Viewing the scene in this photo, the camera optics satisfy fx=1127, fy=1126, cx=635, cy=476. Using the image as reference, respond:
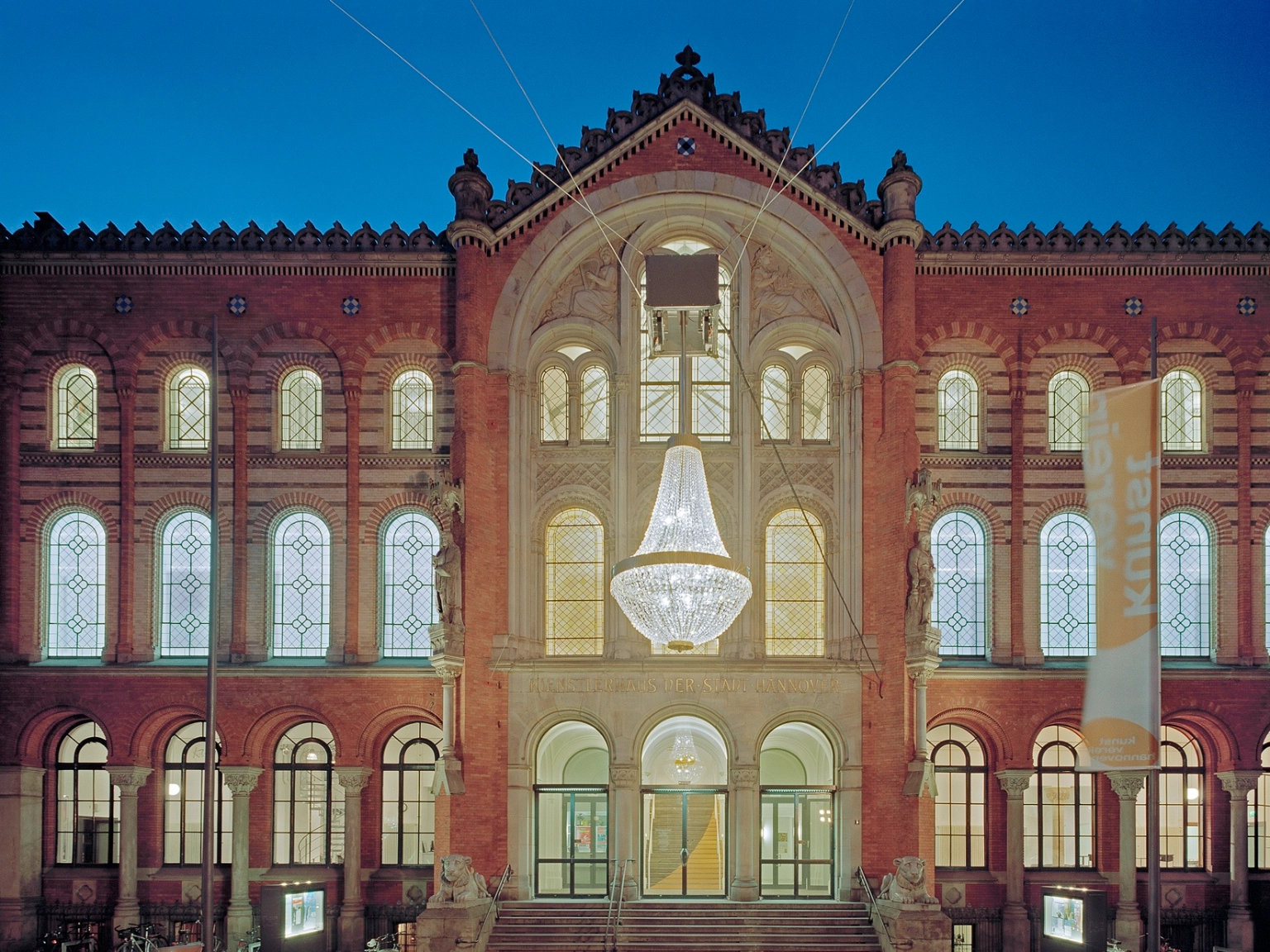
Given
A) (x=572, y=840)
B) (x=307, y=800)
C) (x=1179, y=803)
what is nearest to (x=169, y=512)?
(x=307, y=800)

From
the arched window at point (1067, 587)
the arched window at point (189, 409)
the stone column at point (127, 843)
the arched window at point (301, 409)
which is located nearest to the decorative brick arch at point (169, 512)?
the arched window at point (189, 409)

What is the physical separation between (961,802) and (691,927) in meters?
6.98

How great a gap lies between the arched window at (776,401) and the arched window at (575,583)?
14.9ft

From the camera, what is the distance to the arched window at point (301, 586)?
25766 millimetres

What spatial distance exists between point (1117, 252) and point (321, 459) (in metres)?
18.9

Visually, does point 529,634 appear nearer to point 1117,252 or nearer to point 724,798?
point 724,798

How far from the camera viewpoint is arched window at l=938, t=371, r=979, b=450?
1032 inches

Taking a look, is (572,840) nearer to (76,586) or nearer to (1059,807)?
(1059,807)

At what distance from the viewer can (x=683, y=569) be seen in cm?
1394

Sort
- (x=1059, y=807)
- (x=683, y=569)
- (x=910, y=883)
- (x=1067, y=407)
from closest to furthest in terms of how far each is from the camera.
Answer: (x=683, y=569) → (x=910, y=883) → (x=1059, y=807) → (x=1067, y=407)

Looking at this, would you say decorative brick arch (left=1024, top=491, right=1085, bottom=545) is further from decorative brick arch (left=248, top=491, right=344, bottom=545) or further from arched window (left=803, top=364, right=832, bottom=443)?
decorative brick arch (left=248, top=491, right=344, bottom=545)

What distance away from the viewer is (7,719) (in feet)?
81.7

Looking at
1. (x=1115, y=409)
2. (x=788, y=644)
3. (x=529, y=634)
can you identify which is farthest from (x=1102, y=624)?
(x=529, y=634)

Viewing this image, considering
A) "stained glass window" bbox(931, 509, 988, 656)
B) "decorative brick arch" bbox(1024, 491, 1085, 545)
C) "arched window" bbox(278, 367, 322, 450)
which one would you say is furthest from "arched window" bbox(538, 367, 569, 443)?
"decorative brick arch" bbox(1024, 491, 1085, 545)
